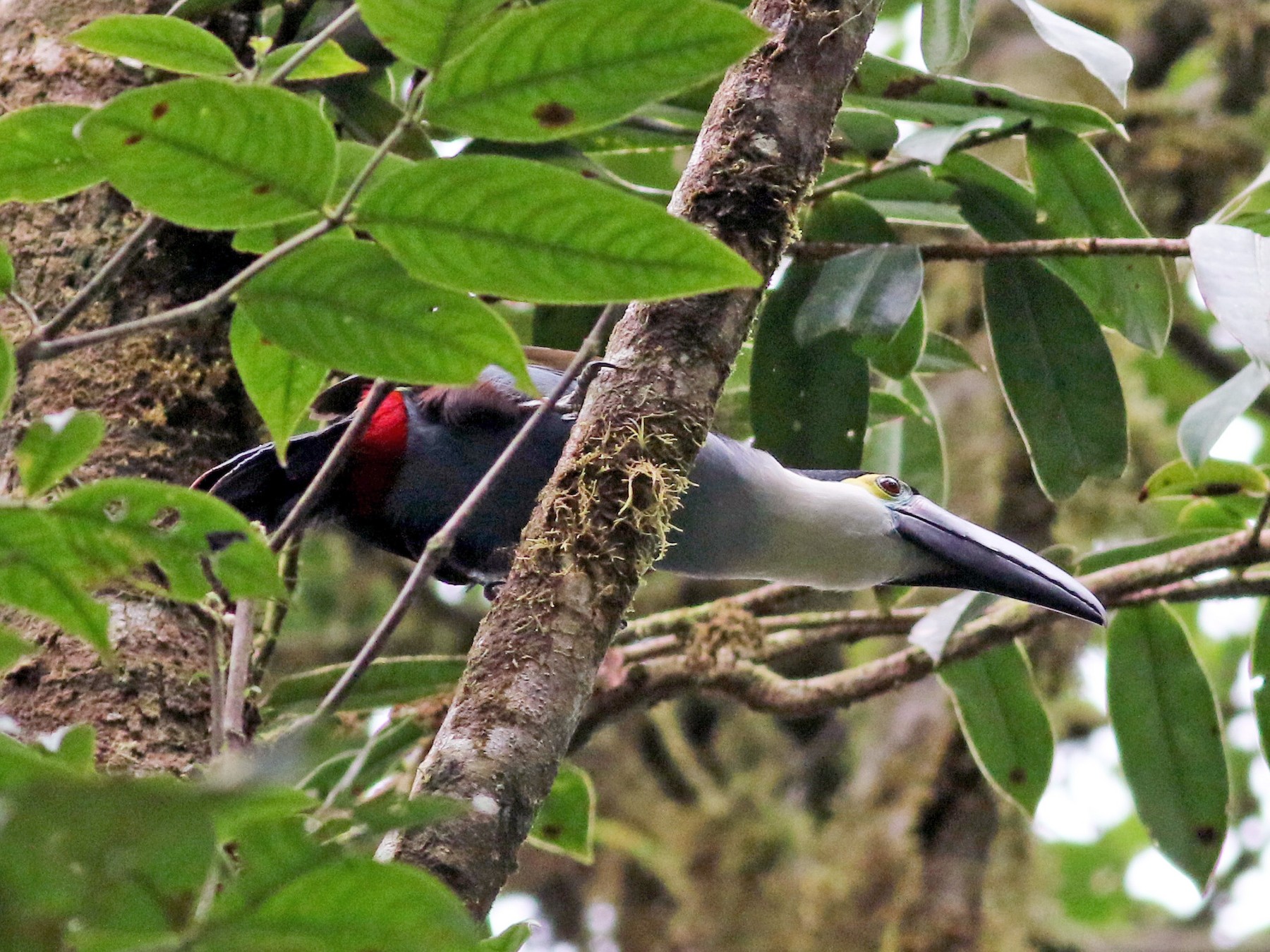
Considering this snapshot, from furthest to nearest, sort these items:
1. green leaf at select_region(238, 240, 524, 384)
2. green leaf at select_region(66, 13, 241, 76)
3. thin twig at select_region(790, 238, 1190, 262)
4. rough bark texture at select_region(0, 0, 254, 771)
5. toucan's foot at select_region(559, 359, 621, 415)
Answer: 1. thin twig at select_region(790, 238, 1190, 262)
2. rough bark texture at select_region(0, 0, 254, 771)
3. toucan's foot at select_region(559, 359, 621, 415)
4. green leaf at select_region(66, 13, 241, 76)
5. green leaf at select_region(238, 240, 524, 384)

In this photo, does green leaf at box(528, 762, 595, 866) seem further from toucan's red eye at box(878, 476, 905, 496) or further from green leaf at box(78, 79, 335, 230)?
green leaf at box(78, 79, 335, 230)

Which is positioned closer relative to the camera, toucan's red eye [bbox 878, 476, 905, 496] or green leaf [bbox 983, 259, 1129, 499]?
green leaf [bbox 983, 259, 1129, 499]

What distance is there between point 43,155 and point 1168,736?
200 cm

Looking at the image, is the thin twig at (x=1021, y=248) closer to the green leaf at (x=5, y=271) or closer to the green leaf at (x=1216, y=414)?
the green leaf at (x=1216, y=414)

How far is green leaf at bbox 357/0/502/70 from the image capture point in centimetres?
95

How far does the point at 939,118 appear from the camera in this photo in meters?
2.05

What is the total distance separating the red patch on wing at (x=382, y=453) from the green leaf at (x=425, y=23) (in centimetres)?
124

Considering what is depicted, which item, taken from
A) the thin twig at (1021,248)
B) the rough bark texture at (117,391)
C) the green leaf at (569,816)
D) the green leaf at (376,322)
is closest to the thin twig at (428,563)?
the green leaf at (376,322)

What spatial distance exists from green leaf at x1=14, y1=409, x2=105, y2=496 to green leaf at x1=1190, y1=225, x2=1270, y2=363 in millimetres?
1118

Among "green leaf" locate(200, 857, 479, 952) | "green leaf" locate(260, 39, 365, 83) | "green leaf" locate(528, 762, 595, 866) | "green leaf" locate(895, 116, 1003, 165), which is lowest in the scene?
"green leaf" locate(528, 762, 595, 866)

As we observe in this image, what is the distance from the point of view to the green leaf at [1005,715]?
2.39 m

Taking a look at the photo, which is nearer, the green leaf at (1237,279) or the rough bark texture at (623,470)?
the rough bark texture at (623,470)

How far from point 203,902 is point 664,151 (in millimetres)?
1676

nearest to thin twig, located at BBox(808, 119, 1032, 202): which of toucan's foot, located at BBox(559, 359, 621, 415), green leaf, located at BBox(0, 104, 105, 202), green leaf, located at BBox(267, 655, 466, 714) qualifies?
toucan's foot, located at BBox(559, 359, 621, 415)
